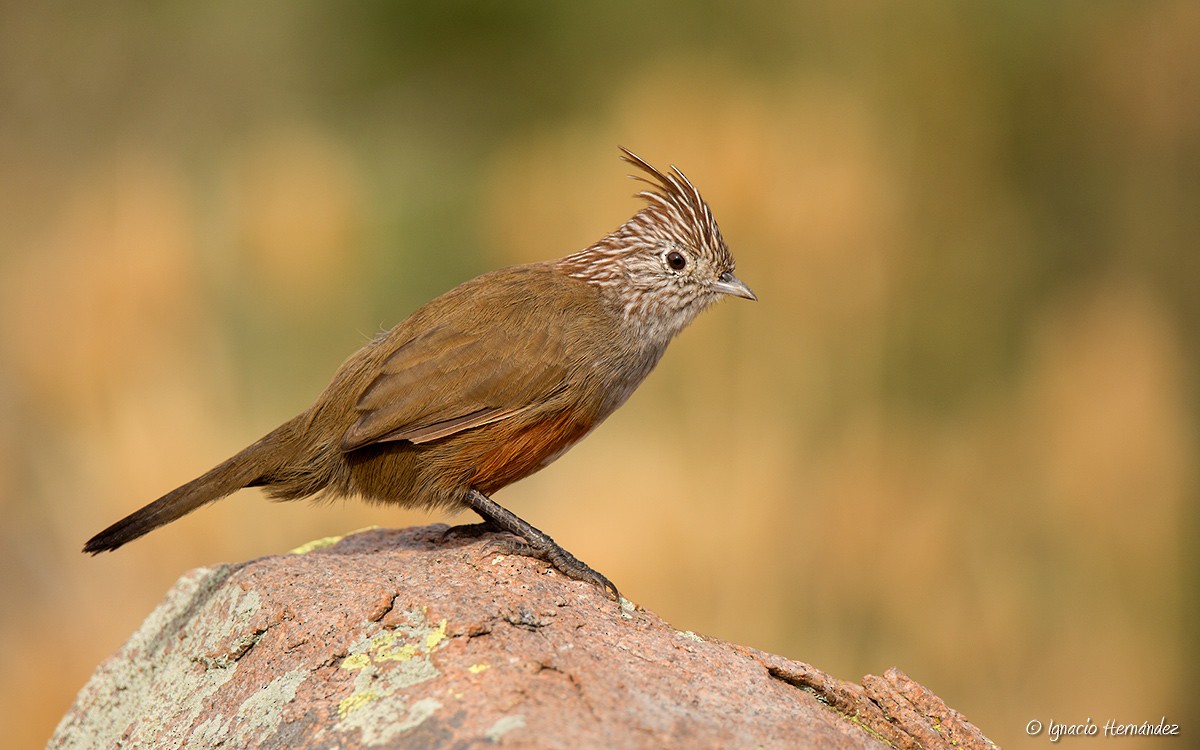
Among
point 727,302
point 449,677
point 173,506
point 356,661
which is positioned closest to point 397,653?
point 356,661

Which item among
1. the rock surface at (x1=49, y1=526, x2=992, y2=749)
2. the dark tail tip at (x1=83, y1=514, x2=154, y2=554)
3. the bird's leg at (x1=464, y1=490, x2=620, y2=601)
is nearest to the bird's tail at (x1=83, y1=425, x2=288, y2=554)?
the dark tail tip at (x1=83, y1=514, x2=154, y2=554)

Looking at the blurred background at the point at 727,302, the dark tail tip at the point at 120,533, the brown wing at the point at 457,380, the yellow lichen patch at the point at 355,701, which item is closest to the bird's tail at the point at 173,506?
the dark tail tip at the point at 120,533

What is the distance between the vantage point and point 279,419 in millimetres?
7668

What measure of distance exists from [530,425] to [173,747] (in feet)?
4.72

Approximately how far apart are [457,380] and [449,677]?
4.76 ft

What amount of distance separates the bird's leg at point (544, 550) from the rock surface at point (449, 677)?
122 millimetres

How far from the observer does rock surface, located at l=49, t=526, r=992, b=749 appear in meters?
2.54

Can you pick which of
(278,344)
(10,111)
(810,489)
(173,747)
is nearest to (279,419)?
(278,344)

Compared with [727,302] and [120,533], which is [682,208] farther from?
[727,302]

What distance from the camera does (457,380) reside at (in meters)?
3.95

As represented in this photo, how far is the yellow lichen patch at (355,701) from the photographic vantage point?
2.68 meters

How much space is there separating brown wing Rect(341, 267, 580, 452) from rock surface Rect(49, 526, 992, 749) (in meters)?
0.41

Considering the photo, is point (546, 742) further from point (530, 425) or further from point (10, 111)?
point (10, 111)

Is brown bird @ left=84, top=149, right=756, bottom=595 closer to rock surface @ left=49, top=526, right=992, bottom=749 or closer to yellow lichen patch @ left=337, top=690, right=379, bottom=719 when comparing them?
rock surface @ left=49, top=526, right=992, bottom=749
